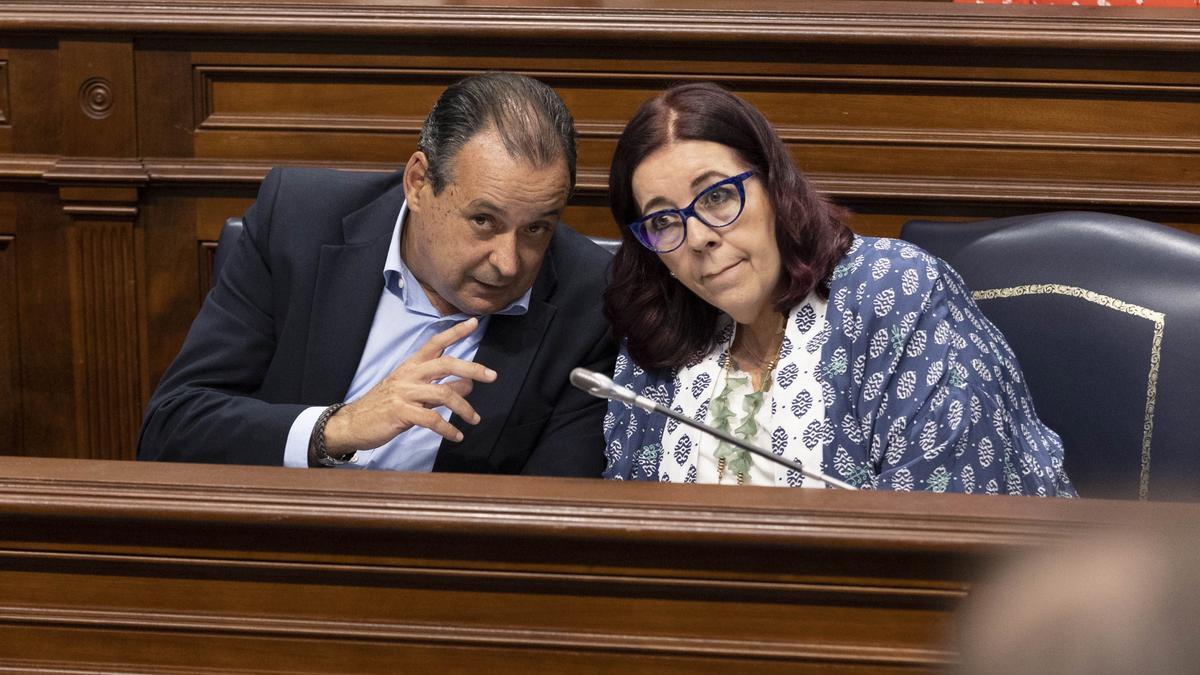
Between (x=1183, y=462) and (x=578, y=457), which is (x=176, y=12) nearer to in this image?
(x=578, y=457)

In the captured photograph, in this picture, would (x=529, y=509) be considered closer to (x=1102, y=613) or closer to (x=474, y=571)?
(x=474, y=571)

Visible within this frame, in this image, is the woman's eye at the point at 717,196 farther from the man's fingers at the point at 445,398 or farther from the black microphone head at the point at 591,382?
the black microphone head at the point at 591,382

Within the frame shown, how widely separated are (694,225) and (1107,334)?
503 millimetres

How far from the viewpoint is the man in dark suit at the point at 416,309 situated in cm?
155

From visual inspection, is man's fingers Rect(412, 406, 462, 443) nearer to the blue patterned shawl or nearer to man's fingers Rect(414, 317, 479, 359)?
man's fingers Rect(414, 317, 479, 359)

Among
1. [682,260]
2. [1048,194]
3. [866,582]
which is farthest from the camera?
[1048,194]

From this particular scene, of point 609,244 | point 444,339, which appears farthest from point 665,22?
point 444,339

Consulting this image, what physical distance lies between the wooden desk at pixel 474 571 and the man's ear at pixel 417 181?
0.65 metres

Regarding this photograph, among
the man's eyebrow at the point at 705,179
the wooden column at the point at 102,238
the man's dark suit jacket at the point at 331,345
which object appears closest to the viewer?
the man's eyebrow at the point at 705,179

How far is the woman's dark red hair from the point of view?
1.48 meters

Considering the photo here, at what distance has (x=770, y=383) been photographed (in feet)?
5.07

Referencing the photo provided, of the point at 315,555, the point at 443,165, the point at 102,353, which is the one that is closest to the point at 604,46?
the point at 443,165

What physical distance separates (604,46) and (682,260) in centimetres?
55

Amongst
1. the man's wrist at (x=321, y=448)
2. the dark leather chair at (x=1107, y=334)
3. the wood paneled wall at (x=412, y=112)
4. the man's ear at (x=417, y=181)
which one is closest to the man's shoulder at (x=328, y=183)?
the man's ear at (x=417, y=181)
